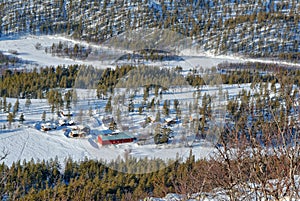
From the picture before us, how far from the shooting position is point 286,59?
30.2 m

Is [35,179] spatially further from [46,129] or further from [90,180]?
[46,129]

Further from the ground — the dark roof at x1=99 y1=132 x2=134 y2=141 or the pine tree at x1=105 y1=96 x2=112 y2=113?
the pine tree at x1=105 y1=96 x2=112 y2=113

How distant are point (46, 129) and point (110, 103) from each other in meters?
10.6

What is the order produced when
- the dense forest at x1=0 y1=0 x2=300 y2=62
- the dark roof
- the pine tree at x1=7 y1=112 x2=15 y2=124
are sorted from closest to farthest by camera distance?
the dark roof, the pine tree at x1=7 y1=112 x2=15 y2=124, the dense forest at x1=0 y1=0 x2=300 y2=62

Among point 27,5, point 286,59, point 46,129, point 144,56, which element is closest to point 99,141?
point 144,56

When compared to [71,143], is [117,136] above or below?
above

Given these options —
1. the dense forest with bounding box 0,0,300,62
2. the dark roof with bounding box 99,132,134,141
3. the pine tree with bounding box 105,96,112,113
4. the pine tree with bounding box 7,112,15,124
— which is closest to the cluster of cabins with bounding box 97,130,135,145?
the dark roof with bounding box 99,132,134,141

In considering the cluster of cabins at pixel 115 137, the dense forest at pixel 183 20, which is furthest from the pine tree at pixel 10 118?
the dense forest at pixel 183 20

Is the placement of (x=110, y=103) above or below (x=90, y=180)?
above

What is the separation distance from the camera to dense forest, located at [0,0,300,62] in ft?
109

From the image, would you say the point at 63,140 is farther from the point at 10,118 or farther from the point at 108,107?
the point at 108,107

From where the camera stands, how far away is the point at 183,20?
37.7 meters

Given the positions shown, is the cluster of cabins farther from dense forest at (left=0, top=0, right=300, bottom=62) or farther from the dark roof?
dense forest at (left=0, top=0, right=300, bottom=62)

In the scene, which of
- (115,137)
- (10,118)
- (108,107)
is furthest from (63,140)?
(115,137)
